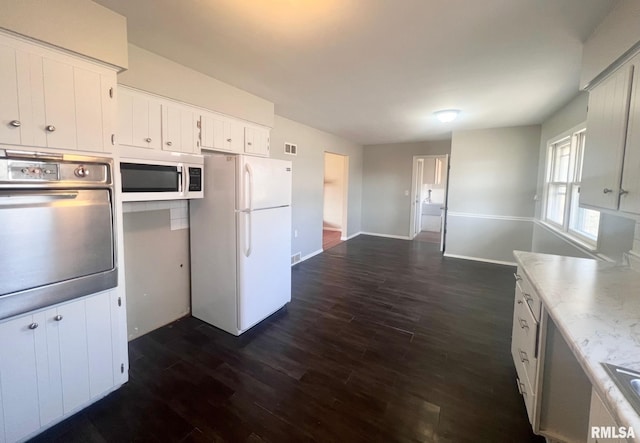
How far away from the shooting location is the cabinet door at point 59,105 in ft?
4.81

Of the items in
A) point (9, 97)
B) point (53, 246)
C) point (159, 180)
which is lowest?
point (53, 246)

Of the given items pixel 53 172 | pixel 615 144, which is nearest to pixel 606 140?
pixel 615 144

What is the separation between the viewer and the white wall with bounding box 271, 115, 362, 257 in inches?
173

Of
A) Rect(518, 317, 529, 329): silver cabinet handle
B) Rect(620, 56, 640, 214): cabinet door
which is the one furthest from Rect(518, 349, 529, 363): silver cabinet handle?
Rect(620, 56, 640, 214): cabinet door

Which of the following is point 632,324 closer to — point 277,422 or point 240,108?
point 277,422

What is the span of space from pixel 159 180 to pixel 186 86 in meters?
0.91

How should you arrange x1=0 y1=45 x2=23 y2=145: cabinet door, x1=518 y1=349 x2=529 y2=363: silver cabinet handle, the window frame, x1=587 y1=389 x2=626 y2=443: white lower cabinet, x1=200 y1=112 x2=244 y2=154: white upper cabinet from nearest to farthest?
x1=587 y1=389 x2=626 y2=443: white lower cabinet
x1=0 y1=45 x2=23 y2=145: cabinet door
x1=518 y1=349 x2=529 y2=363: silver cabinet handle
x1=200 y1=112 x2=244 y2=154: white upper cabinet
the window frame

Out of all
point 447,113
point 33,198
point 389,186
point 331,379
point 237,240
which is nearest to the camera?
point 33,198

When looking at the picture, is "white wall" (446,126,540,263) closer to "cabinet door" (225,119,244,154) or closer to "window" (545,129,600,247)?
"window" (545,129,600,247)

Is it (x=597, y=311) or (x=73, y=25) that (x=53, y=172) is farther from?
(x=597, y=311)

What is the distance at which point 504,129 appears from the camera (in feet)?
15.8

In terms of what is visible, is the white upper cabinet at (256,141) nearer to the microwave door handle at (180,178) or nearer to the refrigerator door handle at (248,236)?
the microwave door handle at (180,178)

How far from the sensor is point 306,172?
5.04 m

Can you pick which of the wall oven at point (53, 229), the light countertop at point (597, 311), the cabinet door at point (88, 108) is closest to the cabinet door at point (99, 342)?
the wall oven at point (53, 229)
